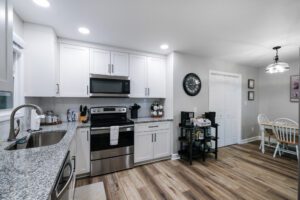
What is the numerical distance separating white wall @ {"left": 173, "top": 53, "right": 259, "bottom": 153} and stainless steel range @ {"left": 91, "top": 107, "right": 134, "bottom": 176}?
3.69 ft

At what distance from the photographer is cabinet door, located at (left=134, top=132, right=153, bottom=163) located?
9.13 feet

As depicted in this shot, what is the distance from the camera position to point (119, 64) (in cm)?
292

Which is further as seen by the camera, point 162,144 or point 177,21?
point 162,144

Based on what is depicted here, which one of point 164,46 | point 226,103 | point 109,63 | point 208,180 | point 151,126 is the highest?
point 164,46

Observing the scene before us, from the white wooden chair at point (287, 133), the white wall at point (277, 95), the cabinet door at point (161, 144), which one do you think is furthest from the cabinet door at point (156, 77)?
the white wall at point (277, 95)

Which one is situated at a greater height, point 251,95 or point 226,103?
point 251,95

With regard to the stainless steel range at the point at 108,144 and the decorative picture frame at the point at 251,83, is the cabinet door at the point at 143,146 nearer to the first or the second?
the stainless steel range at the point at 108,144

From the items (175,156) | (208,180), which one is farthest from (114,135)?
(208,180)

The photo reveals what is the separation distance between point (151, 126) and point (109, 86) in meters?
1.18

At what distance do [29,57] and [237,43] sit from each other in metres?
3.58

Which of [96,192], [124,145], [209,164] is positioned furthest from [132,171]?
[209,164]

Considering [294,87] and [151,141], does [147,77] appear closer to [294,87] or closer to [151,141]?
[151,141]

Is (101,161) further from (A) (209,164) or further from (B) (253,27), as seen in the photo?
(B) (253,27)

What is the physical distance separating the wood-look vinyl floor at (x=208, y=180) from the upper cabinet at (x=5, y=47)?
1827mm
